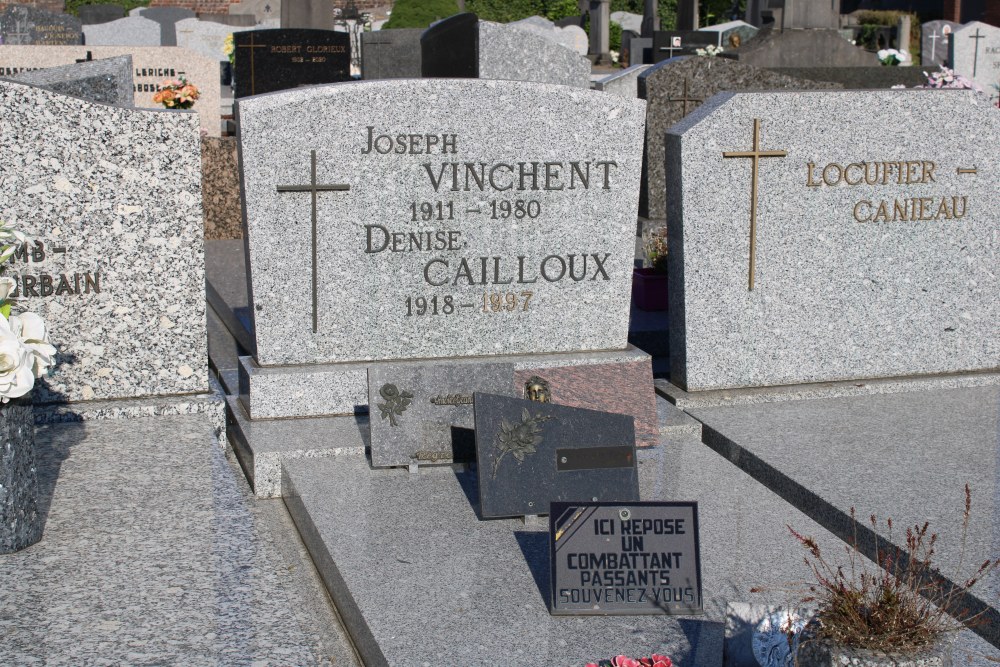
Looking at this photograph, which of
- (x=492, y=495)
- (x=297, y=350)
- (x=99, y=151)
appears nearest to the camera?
(x=492, y=495)

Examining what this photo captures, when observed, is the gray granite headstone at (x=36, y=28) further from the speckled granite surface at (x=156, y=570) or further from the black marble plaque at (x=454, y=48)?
the speckled granite surface at (x=156, y=570)

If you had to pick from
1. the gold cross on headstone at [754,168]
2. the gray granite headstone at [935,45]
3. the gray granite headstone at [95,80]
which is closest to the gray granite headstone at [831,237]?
the gold cross on headstone at [754,168]

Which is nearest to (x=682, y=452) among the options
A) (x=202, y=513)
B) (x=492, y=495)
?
(x=492, y=495)

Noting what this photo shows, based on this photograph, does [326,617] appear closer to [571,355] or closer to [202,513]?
[202,513]

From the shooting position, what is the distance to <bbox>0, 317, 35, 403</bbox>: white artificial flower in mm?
3307

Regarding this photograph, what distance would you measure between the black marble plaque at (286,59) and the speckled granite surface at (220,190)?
108 inches

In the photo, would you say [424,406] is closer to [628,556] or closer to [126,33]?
[628,556]

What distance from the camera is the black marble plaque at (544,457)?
3852mm

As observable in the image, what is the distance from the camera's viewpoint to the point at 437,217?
491cm

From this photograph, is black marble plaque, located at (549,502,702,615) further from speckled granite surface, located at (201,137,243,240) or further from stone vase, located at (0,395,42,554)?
speckled granite surface, located at (201,137,243,240)

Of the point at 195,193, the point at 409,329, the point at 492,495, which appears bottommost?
the point at 492,495

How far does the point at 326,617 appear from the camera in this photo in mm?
3539

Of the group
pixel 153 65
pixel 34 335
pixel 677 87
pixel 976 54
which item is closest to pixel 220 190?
pixel 677 87

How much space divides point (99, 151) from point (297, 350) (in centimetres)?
107
